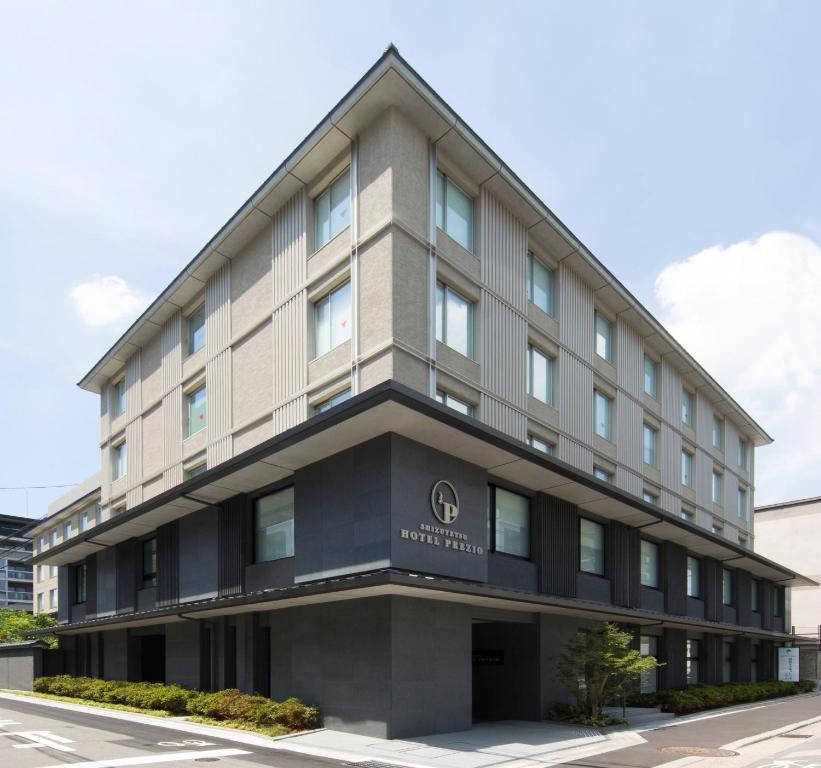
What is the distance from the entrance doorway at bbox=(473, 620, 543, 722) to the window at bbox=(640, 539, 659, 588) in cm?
957

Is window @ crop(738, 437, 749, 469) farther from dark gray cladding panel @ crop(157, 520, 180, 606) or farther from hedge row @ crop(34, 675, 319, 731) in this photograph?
hedge row @ crop(34, 675, 319, 731)

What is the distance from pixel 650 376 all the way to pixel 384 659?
873 inches

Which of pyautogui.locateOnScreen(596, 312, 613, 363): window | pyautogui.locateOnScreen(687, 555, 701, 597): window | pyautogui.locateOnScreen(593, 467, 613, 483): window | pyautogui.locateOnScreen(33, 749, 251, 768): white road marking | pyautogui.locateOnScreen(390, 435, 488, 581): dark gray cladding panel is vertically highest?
pyautogui.locateOnScreen(596, 312, 613, 363): window

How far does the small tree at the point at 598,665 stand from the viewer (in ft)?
71.5

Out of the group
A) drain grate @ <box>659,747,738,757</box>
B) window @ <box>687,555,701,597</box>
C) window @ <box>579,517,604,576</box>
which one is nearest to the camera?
drain grate @ <box>659,747,738,757</box>

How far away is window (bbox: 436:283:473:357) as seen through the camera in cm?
2223

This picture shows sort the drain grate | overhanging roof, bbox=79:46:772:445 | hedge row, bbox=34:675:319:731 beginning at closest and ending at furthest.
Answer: the drain grate → hedge row, bbox=34:675:319:731 → overhanging roof, bbox=79:46:772:445

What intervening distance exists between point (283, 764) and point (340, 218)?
1471cm

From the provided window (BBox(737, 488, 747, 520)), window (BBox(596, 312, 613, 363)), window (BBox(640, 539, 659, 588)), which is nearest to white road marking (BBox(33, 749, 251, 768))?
window (BBox(640, 539, 659, 588))

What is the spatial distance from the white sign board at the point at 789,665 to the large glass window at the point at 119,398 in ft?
137

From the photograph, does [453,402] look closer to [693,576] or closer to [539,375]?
[539,375]

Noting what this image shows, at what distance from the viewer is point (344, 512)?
20.1m

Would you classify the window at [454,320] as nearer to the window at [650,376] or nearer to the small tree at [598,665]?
the small tree at [598,665]

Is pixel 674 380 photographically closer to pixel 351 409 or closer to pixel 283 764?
pixel 351 409
